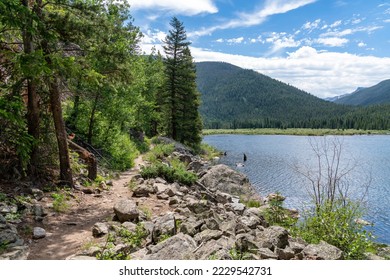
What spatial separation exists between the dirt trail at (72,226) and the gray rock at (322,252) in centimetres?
491

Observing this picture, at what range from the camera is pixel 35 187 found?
9906 millimetres

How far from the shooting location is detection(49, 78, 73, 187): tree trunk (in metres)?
10.2

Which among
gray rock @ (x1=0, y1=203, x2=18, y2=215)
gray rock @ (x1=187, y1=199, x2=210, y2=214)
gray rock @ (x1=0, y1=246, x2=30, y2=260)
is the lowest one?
gray rock @ (x1=187, y1=199, x2=210, y2=214)

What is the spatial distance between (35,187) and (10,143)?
1568mm

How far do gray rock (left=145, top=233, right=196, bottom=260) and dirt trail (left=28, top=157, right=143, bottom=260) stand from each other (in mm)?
2024

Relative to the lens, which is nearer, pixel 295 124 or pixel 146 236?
pixel 146 236

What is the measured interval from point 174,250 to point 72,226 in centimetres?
386

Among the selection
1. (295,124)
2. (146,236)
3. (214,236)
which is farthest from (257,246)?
(295,124)

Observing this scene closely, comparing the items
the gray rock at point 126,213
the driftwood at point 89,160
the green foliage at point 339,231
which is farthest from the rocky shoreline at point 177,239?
the driftwood at point 89,160

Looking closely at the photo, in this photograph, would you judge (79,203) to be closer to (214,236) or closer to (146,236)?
(146,236)

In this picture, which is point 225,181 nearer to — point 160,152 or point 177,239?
point 160,152

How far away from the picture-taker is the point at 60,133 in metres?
10.5

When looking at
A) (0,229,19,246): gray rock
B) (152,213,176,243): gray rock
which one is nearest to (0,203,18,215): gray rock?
(0,229,19,246): gray rock

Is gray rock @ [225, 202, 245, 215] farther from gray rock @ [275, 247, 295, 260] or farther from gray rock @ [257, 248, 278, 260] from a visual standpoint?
gray rock @ [257, 248, 278, 260]
